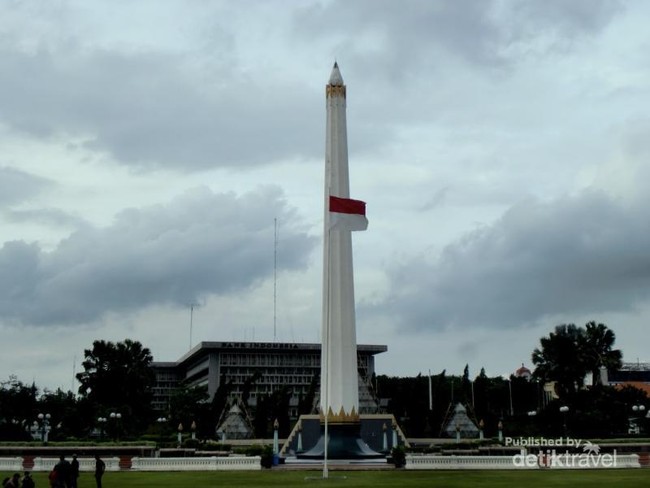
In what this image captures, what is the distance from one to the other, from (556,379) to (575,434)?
427 inches

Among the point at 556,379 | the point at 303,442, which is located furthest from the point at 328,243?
the point at 556,379

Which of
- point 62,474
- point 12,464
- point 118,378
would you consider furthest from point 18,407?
point 62,474

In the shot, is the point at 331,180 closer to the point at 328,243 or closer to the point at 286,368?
the point at 328,243

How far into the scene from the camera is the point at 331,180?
2201 inches

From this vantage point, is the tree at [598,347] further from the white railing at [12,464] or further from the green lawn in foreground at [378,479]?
the white railing at [12,464]

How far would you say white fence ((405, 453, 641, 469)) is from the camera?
147 ft

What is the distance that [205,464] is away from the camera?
4628 cm

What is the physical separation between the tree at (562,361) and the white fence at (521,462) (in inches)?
1293

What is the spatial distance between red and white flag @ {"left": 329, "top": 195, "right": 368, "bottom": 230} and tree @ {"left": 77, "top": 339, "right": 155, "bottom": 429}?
65.1 m

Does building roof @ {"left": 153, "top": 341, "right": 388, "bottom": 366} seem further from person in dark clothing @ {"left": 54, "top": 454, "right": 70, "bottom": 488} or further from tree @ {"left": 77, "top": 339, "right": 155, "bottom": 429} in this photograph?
person in dark clothing @ {"left": 54, "top": 454, "right": 70, "bottom": 488}

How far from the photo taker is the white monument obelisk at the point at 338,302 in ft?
179

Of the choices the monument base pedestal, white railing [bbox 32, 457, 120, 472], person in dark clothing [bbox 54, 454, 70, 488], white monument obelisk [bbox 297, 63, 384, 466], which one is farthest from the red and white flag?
white railing [bbox 32, 457, 120, 472]

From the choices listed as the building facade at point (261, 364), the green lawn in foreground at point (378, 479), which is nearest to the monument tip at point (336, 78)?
the green lawn in foreground at point (378, 479)

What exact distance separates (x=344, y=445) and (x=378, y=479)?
17005 mm
